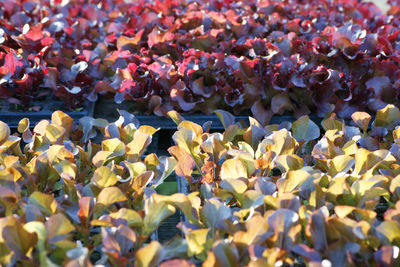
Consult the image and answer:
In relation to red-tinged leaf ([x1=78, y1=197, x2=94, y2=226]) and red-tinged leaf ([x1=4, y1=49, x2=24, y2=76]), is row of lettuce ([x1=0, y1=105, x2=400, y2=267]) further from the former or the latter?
red-tinged leaf ([x1=4, y1=49, x2=24, y2=76])

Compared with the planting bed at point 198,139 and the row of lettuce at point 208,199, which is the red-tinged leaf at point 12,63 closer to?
the planting bed at point 198,139

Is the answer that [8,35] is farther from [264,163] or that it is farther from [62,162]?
[264,163]

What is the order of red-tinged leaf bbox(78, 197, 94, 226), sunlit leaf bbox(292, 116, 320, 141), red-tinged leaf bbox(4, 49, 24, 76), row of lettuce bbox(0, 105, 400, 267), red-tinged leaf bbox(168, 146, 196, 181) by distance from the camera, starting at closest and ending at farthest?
1. row of lettuce bbox(0, 105, 400, 267)
2. red-tinged leaf bbox(78, 197, 94, 226)
3. red-tinged leaf bbox(168, 146, 196, 181)
4. sunlit leaf bbox(292, 116, 320, 141)
5. red-tinged leaf bbox(4, 49, 24, 76)

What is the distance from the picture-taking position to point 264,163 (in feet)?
5.23

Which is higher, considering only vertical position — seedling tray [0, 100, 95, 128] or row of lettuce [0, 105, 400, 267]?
row of lettuce [0, 105, 400, 267]

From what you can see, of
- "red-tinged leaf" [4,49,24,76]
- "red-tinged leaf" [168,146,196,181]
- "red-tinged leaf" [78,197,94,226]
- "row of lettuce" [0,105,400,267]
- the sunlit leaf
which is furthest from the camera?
"red-tinged leaf" [4,49,24,76]

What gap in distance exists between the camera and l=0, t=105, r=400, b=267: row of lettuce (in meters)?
1.19

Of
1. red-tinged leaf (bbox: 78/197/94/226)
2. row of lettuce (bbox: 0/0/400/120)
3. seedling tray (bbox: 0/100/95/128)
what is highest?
red-tinged leaf (bbox: 78/197/94/226)

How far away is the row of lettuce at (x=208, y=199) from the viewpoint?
119 cm

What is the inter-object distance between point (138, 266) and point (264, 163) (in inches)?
23.0

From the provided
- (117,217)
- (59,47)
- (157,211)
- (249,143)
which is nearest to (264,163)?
(249,143)

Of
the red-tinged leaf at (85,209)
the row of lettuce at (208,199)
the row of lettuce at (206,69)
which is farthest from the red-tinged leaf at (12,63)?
the red-tinged leaf at (85,209)

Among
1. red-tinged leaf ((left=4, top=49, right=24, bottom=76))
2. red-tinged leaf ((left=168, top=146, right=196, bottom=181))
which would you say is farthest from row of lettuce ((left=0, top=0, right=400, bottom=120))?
red-tinged leaf ((left=168, top=146, right=196, bottom=181))

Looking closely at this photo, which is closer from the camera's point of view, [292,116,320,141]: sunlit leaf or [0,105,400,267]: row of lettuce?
[0,105,400,267]: row of lettuce
